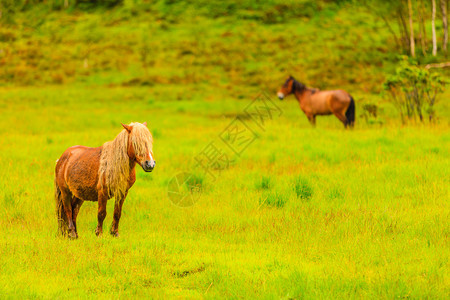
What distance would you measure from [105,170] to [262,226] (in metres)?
2.75

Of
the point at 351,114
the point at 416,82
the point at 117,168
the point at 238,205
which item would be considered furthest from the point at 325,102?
the point at 117,168

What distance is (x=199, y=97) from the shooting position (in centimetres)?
3036

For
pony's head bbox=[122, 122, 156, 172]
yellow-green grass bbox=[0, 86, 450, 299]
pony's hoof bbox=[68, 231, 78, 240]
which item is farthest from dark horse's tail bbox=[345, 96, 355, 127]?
pony's hoof bbox=[68, 231, 78, 240]

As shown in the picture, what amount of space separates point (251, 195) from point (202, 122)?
12437mm

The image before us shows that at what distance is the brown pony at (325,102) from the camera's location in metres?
18.2

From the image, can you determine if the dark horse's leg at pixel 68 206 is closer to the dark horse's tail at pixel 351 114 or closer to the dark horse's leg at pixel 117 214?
the dark horse's leg at pixel 117 214

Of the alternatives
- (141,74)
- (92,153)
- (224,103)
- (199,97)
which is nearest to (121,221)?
(92,153)

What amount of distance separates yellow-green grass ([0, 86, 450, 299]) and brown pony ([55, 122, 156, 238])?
57cm

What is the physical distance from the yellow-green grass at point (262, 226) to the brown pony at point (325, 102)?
2509 millimetres

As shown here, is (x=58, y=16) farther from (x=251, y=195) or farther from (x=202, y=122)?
(x=251, y=195)

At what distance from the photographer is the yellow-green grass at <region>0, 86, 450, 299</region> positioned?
18.1 feet

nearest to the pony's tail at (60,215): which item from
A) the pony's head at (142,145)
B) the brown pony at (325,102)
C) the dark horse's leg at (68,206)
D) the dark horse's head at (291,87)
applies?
the dark horse's leg at (68,206)

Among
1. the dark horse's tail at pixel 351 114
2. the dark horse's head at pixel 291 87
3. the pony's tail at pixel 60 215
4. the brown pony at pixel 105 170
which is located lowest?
the dark horse's tail at pixel 351 114

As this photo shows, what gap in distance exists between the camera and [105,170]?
22.2ft
